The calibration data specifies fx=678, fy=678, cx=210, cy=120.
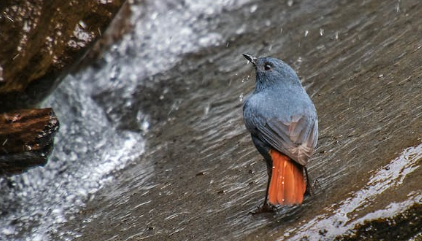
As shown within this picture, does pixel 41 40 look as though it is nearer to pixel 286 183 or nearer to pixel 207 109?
pixel 207 109

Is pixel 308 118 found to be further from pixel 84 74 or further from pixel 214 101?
pixel 84 74

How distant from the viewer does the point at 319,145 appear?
16.3 ft

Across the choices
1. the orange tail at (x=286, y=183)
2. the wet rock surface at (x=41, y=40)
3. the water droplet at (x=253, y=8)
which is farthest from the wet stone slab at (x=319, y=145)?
the wet rock surface at (x=41, y=40)

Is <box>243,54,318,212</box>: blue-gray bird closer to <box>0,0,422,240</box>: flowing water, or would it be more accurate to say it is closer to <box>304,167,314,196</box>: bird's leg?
<box>304,167,314,196</box>: bird's leg

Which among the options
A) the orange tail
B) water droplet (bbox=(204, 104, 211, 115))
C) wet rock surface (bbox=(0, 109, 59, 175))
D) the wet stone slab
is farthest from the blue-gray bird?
wet rock surface (bbox=(0, 109, 59, 175))

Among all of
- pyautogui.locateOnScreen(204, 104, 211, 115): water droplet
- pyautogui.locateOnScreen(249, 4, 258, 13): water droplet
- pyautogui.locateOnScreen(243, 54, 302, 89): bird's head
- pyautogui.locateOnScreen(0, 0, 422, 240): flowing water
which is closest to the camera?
pyautogui.locateOnScreen(0, 0, 422, 240): flowing water

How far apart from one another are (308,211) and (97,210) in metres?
2.11

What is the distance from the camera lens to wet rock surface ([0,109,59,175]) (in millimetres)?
5496

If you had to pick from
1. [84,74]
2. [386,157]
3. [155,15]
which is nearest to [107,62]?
[84,74]

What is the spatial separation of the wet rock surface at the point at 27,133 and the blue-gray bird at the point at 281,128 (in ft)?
5.62

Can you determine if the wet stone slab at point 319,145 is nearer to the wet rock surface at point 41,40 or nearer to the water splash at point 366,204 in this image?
the water splash at point 366,204

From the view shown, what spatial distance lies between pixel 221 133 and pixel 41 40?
1764 mm

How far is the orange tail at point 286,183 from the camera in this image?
376 centimetres

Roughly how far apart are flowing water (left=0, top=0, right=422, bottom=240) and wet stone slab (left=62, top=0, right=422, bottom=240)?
14 millimetres
